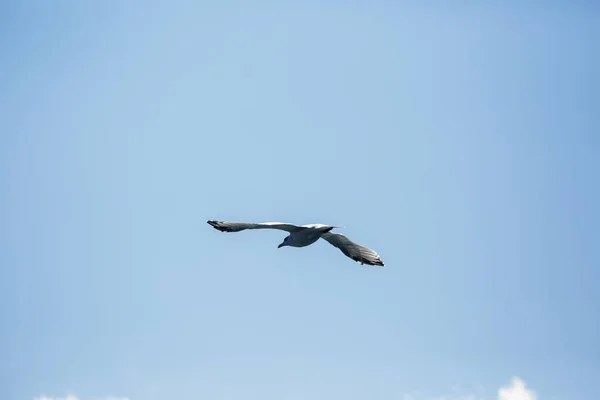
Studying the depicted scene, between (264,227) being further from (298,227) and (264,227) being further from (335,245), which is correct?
(335,245)

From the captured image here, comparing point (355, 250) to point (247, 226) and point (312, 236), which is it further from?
point (247, 226)

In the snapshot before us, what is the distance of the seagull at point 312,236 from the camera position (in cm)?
3216

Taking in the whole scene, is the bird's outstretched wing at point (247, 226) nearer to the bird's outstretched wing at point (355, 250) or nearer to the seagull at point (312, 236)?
the seagull at point (312, 236)

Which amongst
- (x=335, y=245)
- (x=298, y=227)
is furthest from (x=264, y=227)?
(x=335, y=245)

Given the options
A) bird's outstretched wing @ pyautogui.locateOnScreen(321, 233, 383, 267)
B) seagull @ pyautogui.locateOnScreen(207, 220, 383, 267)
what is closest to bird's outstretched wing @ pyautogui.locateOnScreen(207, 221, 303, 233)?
seagull @ pyautogui.locateOnScreen(207, 220, 383, 267)

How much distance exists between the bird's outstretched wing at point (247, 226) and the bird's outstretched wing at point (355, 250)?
126 inches

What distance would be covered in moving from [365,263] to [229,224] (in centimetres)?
638

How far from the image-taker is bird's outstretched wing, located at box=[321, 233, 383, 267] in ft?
116

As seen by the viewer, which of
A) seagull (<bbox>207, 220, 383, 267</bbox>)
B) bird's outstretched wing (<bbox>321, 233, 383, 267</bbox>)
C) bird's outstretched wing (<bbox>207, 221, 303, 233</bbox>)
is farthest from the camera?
bird's outstretched wing (<bbox>321, 233, 383, 267</bbox>)

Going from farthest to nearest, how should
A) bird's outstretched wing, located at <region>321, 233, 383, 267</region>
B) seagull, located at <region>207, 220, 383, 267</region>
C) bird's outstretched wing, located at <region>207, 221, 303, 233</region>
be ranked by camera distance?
bird's outstretched wing, located at <region>321, 233, 383, 267</region>, seagull, located at <region>207, 220, 383, 267</region>, bird's outstretched wing, located at <region>207, 221, 303, 233</region>

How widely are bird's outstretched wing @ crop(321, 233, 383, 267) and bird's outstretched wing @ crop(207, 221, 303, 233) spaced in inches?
126

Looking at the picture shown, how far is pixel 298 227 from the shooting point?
32.2m

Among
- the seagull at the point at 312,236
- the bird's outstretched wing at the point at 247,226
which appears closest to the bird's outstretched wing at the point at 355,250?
the seagull at the point at 312,236

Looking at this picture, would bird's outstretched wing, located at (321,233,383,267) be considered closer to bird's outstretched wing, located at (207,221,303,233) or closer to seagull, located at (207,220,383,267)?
seagull, located at (207,220,383,267)
